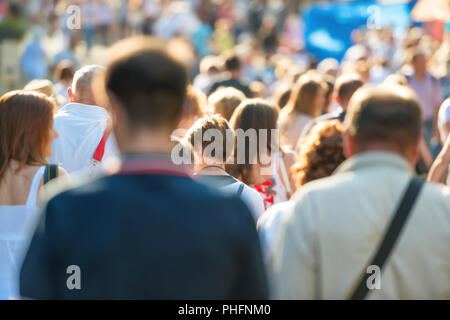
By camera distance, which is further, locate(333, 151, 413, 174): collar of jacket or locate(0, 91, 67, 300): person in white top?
locate(0, 91, 67, 300): person in white top

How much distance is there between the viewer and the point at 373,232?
96.9 inches

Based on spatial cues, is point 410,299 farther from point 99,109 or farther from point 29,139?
point 99,109

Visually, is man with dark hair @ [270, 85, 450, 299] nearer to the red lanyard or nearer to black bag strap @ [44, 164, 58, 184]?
black bag strap @ [44, 164, 58, 184]

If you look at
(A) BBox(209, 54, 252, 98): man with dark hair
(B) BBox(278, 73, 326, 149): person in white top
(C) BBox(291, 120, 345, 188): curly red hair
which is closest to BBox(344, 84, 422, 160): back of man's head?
(C) BBox(291, 120, 345, 188): curly red hair

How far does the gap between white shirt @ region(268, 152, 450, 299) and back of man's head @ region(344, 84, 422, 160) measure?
0.05m

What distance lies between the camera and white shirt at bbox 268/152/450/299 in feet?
8.10

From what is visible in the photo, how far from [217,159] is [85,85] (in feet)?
4.71

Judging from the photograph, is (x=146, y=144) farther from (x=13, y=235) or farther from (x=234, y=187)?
(x=234, y=187)

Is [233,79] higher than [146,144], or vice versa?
[233,79]

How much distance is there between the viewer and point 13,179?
3.76 metres

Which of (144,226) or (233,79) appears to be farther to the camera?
(233,79)

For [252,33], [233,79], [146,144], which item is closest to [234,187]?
[146,144]

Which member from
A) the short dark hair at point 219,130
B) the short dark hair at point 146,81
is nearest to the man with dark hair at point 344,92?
the short dark hair at point 219,130
